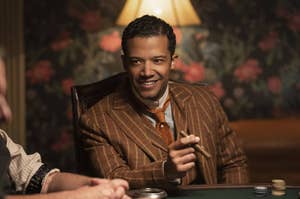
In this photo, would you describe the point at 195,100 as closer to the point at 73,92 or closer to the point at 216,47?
the point at 73,92

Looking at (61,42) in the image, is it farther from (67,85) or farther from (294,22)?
(294,22)

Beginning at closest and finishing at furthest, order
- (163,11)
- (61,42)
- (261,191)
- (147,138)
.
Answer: (261,191) → (147,138) → (163,11) → (61,42)

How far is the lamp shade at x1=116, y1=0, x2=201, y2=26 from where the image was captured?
2656 mm

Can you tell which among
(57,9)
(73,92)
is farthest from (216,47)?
(73,92)

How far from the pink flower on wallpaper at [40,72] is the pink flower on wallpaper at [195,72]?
2.64ft

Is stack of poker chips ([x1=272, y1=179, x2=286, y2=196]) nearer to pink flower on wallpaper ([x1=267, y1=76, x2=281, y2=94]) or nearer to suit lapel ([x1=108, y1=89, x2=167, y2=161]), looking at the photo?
suit lapel ([x1=108, y1=89, x2=167, y2=161])

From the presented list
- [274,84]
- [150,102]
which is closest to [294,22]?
[274,84]

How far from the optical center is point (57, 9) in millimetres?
3207

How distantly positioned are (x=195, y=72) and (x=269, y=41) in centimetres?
47

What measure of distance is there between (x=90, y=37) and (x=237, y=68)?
34.9 inches

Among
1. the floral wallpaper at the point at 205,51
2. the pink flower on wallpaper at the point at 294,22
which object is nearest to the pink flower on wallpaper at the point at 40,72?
the floral wallpaper at the point at 205,51

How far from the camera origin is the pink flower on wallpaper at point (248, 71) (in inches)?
128

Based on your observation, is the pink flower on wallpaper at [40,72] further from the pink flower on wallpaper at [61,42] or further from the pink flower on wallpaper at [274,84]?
the pink flower on wallpaper at [274,84]

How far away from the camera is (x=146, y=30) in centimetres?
207
